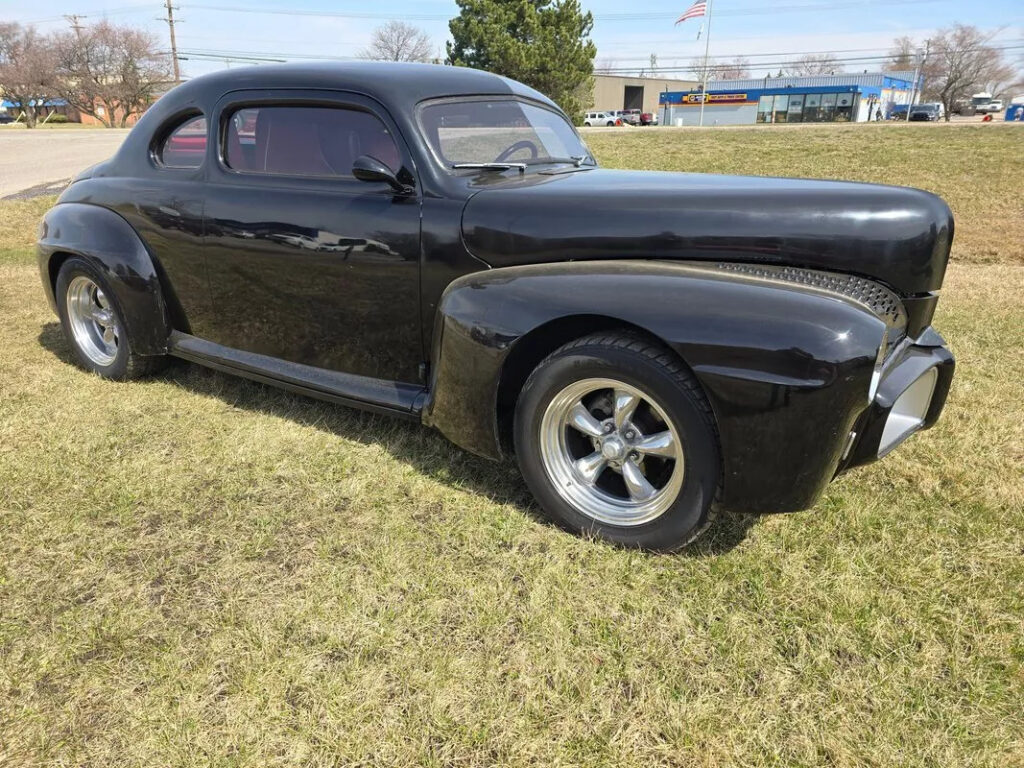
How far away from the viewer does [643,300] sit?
223 centimetres

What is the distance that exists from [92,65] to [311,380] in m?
59.5

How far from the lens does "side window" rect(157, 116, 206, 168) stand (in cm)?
351

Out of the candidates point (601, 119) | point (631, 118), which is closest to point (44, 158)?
point (601, 119)

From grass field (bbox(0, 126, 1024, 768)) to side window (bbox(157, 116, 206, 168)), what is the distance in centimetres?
→ 132

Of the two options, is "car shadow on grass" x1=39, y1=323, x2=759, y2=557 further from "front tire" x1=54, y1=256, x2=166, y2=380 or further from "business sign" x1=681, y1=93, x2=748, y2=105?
"business sign" x1=681, y1=93, x2=748, y2=105

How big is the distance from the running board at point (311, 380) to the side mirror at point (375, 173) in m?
0.81

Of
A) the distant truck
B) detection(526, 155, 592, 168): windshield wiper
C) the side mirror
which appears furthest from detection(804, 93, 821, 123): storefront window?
the side mirror

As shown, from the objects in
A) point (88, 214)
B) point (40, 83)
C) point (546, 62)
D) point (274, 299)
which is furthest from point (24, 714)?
point (40, 83)

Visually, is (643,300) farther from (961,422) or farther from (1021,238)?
(1021,238)

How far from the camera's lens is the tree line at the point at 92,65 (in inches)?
1933

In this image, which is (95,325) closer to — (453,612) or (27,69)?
(453,612)

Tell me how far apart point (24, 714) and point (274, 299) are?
1904 millimetres

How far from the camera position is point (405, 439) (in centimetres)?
332

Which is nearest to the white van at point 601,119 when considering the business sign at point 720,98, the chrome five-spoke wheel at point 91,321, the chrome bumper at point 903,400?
the business sign at point 720,98
